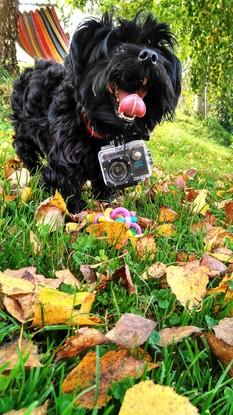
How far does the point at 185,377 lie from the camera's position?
43.2 inches

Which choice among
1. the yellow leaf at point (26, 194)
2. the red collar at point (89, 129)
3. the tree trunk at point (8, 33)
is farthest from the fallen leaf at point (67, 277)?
the tree trunk at point (8, 33)

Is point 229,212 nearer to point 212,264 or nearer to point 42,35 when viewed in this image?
point 212,264

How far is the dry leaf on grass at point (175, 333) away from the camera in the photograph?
1222mm

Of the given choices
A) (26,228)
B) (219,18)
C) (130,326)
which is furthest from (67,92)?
(219,18)

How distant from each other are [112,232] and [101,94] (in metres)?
0.85

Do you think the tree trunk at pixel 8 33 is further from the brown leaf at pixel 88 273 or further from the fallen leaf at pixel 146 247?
the brown leaf at pixel 88 273

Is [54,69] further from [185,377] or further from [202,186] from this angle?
[185,377]

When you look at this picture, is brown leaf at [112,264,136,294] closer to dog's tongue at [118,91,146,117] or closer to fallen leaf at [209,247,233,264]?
fallen leaf at [209,247,233,264]

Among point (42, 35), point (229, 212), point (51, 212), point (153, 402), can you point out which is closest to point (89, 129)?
point (51, 212)

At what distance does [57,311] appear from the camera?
3.96 ft

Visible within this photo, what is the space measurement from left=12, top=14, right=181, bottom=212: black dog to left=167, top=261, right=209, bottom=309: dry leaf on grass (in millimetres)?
1193

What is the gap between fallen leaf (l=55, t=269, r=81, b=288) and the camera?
1.49 m

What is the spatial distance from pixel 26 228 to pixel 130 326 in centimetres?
73

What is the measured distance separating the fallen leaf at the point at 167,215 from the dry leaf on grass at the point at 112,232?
2.18ft
